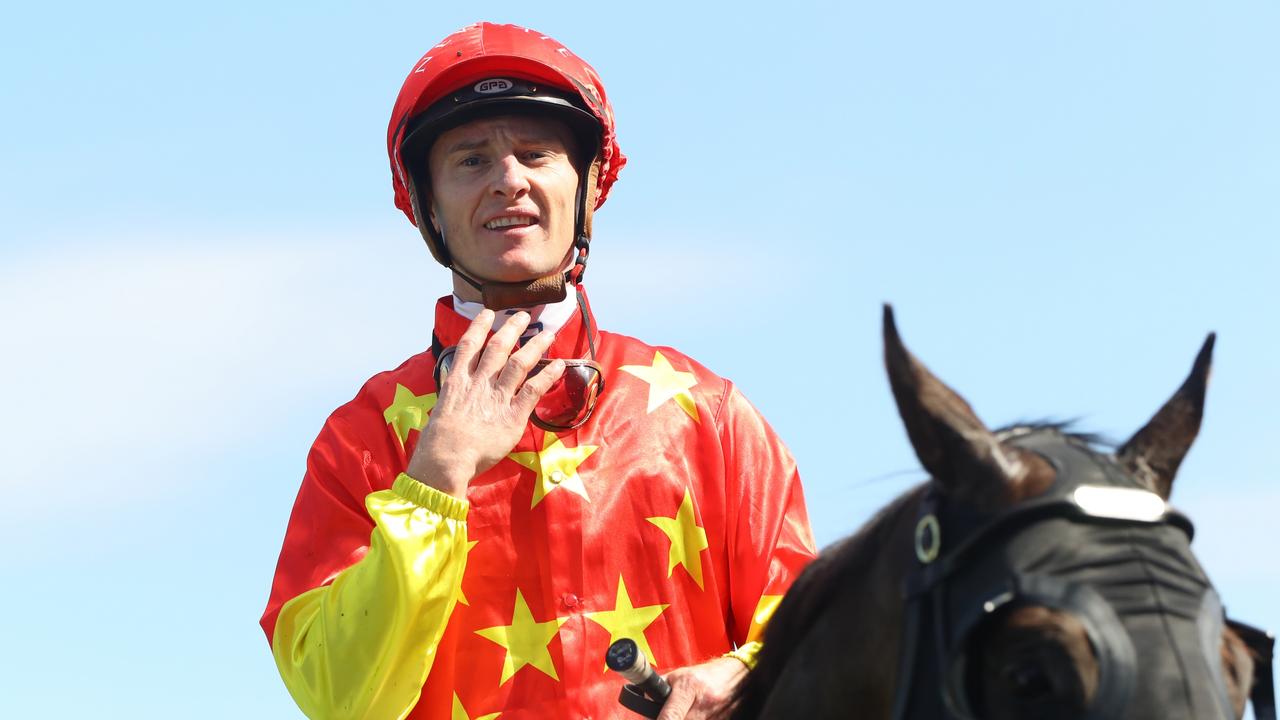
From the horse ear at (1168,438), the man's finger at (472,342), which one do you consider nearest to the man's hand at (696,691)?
the man's finger at (472,342)

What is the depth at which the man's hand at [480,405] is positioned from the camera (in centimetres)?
398

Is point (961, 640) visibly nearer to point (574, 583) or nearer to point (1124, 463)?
point (1124, 463)

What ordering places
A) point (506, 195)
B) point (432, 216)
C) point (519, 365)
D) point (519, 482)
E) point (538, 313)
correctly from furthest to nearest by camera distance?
point (432, 216)
point (538, 313)
point (506, 195)
point (519, 482)
point (519, 365)

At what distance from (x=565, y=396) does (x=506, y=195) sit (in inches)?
22.5

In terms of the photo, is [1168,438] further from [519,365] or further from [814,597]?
[519,365]

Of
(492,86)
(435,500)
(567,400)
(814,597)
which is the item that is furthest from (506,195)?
(814,597)

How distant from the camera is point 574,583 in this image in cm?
424

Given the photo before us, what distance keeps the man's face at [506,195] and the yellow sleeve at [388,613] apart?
83 cm

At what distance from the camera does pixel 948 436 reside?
8.52 feet

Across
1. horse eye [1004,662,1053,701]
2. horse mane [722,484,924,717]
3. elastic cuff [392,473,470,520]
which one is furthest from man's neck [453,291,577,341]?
horse eye [1004,662,1053,701]

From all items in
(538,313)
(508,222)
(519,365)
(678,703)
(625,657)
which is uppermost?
(508,222)

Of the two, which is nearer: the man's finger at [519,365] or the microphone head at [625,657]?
the microphone head at [625,657]

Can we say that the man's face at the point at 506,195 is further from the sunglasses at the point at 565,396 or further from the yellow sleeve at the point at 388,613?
the yellow sleeve at the point at 388,613

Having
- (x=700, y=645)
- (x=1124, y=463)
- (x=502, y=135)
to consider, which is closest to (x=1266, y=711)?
(x=1124, y=463)
